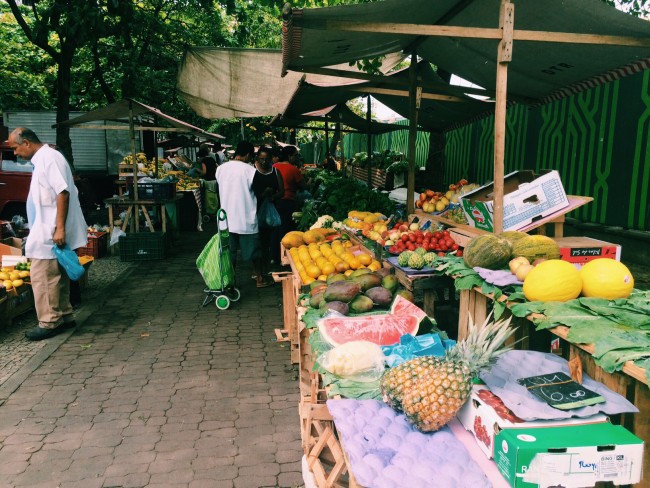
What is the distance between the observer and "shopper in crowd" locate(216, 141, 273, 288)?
25.3 feet

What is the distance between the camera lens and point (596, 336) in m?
2.54

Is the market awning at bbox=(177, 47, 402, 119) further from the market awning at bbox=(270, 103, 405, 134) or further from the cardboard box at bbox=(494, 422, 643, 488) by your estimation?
the cardboard box at bbox=(494, 422, 643, 488)

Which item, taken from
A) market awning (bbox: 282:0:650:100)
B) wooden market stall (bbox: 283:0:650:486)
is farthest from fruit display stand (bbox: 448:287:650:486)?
market awning (bbox: 282:0:650:100)

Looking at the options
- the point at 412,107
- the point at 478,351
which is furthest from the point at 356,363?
the point at 412,107

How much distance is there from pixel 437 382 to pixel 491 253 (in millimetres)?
1748

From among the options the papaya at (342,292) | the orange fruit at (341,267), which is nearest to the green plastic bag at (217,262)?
the orange fruit at (341,267)

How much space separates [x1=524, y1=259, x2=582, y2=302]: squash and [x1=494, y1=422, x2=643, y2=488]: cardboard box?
1.07 meters

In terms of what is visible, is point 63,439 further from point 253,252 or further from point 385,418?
point 253,252

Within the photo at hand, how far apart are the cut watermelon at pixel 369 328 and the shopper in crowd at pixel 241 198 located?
4456 mm

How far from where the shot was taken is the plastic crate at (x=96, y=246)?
1027cm

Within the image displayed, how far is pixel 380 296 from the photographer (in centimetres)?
403

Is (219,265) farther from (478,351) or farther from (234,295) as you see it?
(478,351)

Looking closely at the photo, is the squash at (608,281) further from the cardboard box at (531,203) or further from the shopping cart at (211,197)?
the shopping cart at (211,197)

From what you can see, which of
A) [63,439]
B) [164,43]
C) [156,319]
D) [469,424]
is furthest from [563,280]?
[164,43]
